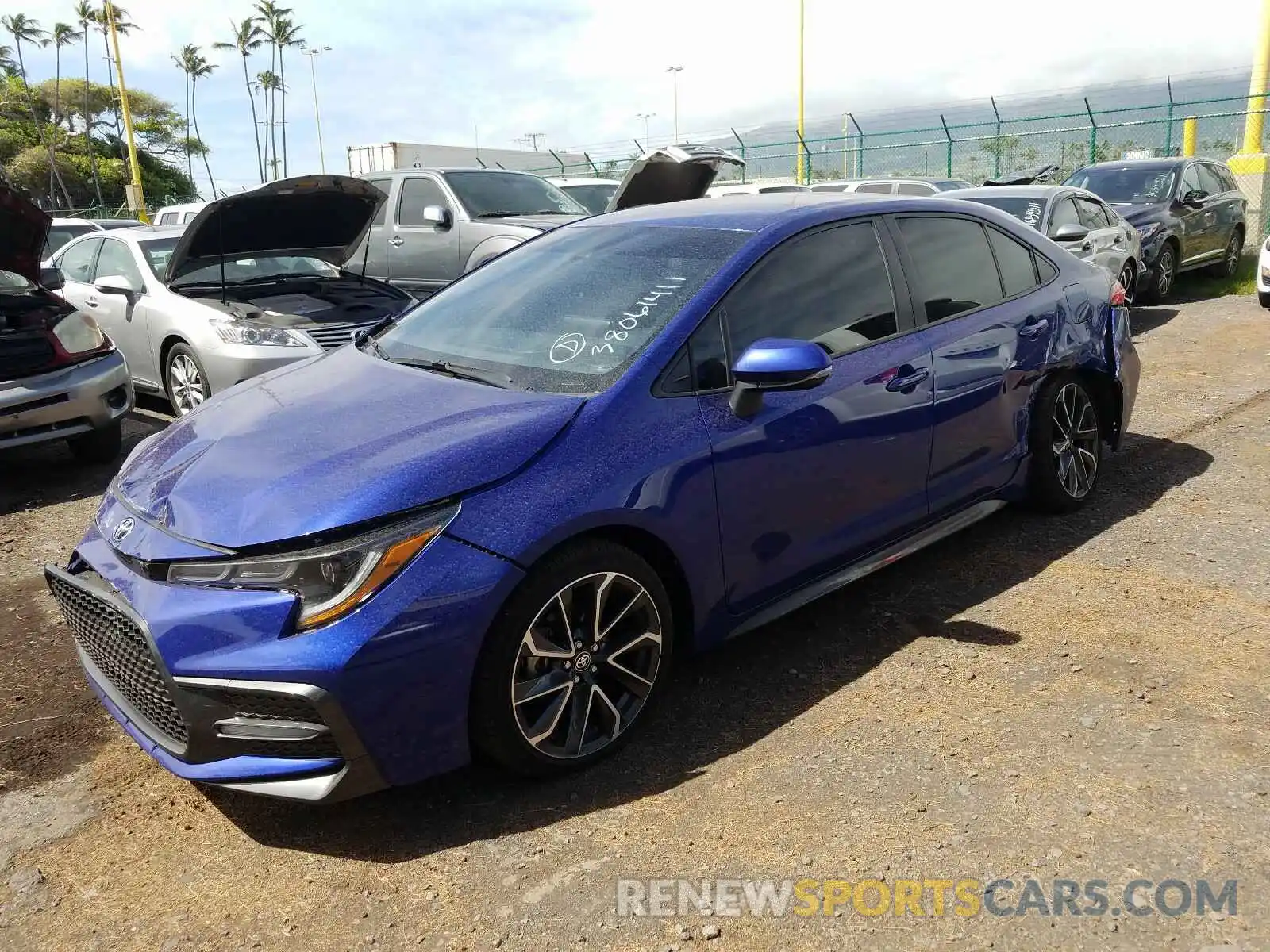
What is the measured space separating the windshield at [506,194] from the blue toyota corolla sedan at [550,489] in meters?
5.83

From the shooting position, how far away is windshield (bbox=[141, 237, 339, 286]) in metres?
7.61

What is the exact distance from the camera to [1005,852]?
255cm

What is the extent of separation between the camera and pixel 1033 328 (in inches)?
174

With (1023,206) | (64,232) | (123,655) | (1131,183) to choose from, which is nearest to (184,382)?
(123,655)

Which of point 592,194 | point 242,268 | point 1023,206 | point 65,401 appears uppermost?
point 592,194

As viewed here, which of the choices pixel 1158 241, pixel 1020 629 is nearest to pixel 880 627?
pixel 1020 629

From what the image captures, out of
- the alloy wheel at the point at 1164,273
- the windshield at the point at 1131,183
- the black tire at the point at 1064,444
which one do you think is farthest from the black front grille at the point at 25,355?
the alloy wheel at the point at 1164,273

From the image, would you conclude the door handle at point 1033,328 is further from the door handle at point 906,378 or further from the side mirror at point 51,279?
the side mirror at point 51,279

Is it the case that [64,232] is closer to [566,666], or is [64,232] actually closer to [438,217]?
[438,217]

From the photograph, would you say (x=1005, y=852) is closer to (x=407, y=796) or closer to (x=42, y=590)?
(x=407, y=796)

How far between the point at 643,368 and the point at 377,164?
24.6 metres

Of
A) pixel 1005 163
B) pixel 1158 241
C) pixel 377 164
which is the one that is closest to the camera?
pixel 1158 241

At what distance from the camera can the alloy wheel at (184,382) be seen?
7.29 meters

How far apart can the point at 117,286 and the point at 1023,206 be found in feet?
25.6
